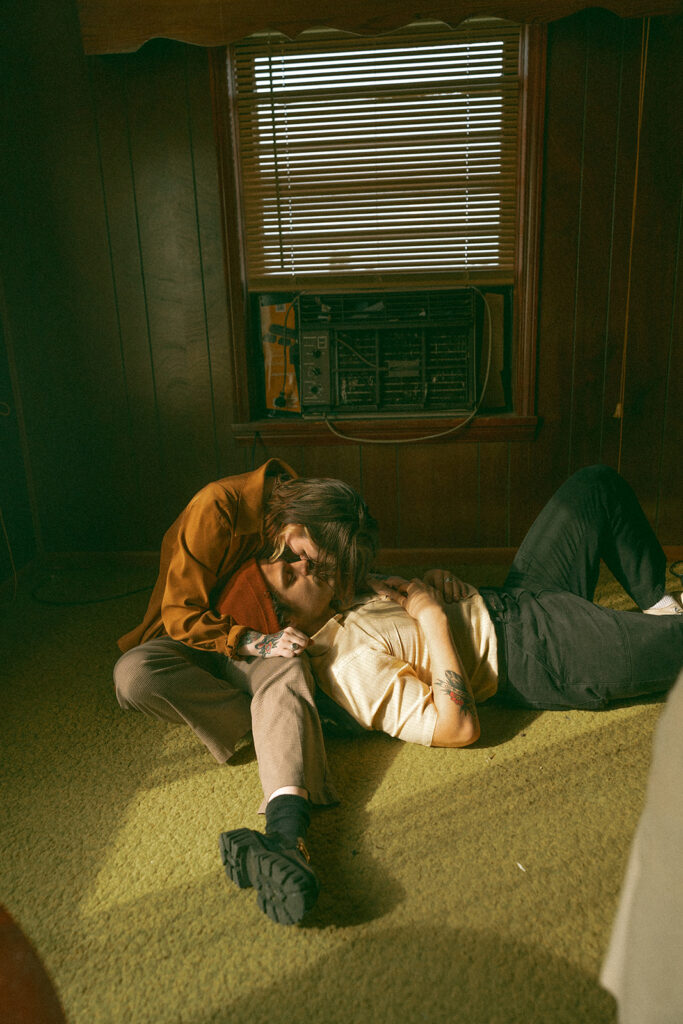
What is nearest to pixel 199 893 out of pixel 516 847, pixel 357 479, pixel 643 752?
pixel 516 847

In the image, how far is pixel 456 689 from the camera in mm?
1278

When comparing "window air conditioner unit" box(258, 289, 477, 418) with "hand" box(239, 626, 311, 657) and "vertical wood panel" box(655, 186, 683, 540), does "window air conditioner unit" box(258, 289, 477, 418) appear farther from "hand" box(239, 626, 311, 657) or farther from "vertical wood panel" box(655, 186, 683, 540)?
"hand" box(239, 626, 311, 657)

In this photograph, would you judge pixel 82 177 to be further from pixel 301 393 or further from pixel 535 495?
pixel 535 495

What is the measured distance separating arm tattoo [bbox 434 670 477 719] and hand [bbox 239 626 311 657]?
0.28 metres

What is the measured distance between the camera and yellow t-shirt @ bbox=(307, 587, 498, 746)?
1.30 metres

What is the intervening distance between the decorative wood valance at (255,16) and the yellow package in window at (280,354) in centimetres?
83

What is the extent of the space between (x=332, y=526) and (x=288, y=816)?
58 cm

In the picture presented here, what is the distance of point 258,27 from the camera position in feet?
6.98

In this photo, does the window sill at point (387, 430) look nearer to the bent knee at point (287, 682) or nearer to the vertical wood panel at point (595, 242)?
the vertical wood panel at point (595, 242)

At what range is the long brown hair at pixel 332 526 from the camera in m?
1.44

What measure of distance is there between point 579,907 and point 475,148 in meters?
2.23

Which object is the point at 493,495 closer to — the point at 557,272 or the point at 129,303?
the point at 557,272

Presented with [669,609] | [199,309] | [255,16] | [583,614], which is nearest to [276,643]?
[583,614]

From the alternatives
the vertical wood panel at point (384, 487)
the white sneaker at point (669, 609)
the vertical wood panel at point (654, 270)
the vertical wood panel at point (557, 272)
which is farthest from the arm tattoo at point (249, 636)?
the vertical wood panel at point (654, 270)
